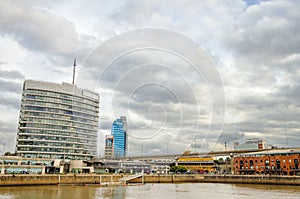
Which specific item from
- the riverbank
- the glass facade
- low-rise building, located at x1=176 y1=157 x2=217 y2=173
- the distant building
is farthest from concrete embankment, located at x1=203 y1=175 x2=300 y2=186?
the distant building

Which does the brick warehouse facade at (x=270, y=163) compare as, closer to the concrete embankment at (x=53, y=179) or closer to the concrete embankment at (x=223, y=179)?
the concrete embankment at (x=223, y=179)

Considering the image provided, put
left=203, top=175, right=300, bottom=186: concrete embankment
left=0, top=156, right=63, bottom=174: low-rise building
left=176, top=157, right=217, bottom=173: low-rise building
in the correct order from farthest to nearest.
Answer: left=176, top=157, right=217, bottom=173: low-rise building, left=0, top=156, right=63, bottom=174: low-rise building, left=203, top=175, right=300, bottom=186: concrete embankment

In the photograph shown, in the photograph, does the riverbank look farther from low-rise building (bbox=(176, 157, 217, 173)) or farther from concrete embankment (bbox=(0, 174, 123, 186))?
low-rise building (bbox=(176, 157, 217, 173))

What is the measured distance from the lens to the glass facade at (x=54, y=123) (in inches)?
5049

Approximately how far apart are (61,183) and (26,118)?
5109cm

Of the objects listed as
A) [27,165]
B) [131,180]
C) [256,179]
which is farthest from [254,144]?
[27,165]

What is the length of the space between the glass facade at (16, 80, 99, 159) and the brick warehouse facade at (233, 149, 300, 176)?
73314 millimetres

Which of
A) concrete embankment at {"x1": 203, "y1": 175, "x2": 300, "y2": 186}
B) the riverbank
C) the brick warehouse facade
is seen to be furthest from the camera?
the brick warehouse facade

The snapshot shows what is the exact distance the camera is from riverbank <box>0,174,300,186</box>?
8074 centimetres

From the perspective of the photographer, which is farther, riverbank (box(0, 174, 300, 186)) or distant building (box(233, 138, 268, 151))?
distant building (box(233, 138, 268, 151))

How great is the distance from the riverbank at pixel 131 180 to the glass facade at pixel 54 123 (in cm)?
4250

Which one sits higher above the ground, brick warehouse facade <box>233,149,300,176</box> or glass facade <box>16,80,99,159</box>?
glass facade <box>16,80,99,159</box>

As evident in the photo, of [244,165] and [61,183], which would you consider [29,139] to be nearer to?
[61,183]

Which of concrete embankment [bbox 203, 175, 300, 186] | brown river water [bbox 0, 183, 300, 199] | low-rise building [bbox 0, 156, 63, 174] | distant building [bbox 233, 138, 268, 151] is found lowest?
brown river water [bbox 0, 183, 300, 199]
